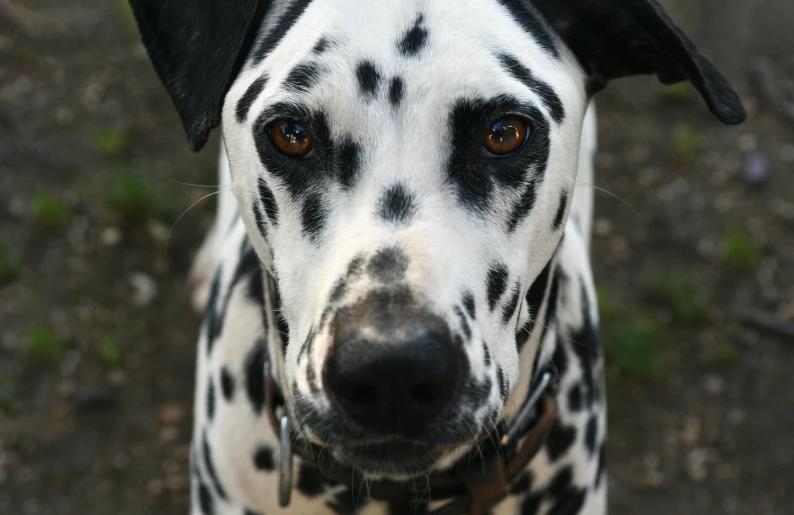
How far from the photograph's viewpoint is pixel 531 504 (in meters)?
3.04

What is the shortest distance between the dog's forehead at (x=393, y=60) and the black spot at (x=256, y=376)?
978 millimetres

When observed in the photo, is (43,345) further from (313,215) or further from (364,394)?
(364,394)

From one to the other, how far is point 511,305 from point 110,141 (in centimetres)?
394

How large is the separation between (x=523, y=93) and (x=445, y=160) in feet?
0.84

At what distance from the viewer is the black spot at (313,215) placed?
2283mm

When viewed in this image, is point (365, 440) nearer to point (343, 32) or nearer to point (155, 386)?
point (343, 32)

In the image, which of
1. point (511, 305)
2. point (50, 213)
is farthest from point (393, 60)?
point (50, 213)

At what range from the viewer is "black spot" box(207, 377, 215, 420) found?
314 cm

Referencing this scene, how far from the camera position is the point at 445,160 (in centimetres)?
225

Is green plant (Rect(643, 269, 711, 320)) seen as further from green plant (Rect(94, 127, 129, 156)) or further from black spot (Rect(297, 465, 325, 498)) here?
green plant (Rect(94, 127, 129, 156))

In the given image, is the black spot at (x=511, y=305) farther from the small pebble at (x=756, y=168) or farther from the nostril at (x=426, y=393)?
the small pebble at (x=756, y=168)

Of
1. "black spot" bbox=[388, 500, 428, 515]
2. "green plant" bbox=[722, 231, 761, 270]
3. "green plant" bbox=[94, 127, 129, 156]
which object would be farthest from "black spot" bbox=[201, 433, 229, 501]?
"green plant" bbox=[722, 231, 761, 270]

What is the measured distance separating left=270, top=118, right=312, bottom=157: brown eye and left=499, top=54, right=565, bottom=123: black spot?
518 mm

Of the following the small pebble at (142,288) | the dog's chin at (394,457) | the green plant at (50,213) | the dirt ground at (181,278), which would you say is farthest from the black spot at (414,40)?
the green plant at (50,213)
